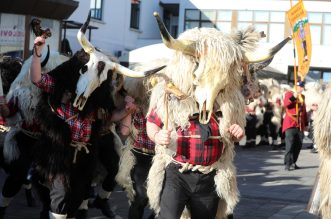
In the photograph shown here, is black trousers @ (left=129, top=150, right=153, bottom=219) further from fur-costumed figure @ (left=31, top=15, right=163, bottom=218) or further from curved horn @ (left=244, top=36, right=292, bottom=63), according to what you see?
curved horn @ (left=244, top=36, right=292, bottom=63)

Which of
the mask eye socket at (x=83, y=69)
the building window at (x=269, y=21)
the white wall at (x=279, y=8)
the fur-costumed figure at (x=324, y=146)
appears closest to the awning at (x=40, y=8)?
the mask eye socket at (x=83, y=69)

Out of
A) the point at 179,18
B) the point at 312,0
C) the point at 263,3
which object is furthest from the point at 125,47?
the point at 312,0

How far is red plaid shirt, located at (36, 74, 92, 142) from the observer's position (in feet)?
15.9

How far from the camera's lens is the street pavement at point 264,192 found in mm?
7094

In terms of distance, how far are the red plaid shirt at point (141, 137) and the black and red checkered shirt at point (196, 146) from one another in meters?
1.49

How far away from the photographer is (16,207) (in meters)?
7.10

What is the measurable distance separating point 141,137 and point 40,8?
7.61 m

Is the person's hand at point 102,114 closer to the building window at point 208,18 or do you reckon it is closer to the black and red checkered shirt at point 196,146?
the black and red checkered shirt at point 196,146

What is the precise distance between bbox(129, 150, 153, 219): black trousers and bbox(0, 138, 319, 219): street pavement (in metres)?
1.46

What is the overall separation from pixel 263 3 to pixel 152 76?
3030 cm

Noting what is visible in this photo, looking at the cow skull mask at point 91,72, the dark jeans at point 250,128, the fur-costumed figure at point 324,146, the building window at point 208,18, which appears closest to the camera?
the fur-costumed figure at point 324,146

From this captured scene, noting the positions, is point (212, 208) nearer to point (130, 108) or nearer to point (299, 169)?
point (130, 108)

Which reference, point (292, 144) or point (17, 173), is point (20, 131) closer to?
point (17, 173)

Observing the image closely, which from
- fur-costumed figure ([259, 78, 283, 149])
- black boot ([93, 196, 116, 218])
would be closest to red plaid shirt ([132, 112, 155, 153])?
black boot ([93, 196, 116, 218])
